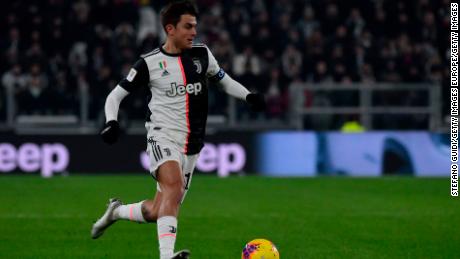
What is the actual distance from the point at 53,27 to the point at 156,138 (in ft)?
50.5

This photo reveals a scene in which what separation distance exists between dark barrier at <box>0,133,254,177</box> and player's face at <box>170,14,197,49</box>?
12.8 m

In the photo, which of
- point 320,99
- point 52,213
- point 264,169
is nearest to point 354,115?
point 320,99

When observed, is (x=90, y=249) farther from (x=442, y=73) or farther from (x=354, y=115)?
(x=442, y=73)

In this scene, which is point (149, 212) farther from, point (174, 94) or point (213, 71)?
point (213, 71)

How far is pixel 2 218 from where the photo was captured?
1262 centimetres

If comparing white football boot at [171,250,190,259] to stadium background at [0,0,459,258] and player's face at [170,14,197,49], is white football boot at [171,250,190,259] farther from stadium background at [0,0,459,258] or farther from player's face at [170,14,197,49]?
stadium background at [0,0,459,258]

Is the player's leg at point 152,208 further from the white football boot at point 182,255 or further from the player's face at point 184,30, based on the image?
the player's face at point 184,30

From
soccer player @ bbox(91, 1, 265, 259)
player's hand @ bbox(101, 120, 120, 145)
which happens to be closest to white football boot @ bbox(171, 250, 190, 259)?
soccer player @ bbox(91, 1, 265, 259)

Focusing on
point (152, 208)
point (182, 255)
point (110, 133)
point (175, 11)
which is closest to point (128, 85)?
point (110, 133)

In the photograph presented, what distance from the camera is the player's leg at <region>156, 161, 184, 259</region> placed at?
7.85 metres

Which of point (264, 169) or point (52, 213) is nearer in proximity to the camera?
point (52, 213)

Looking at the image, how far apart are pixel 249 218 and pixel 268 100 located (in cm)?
878

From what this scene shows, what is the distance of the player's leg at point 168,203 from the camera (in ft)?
25.8

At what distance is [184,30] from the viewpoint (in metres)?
8.27
